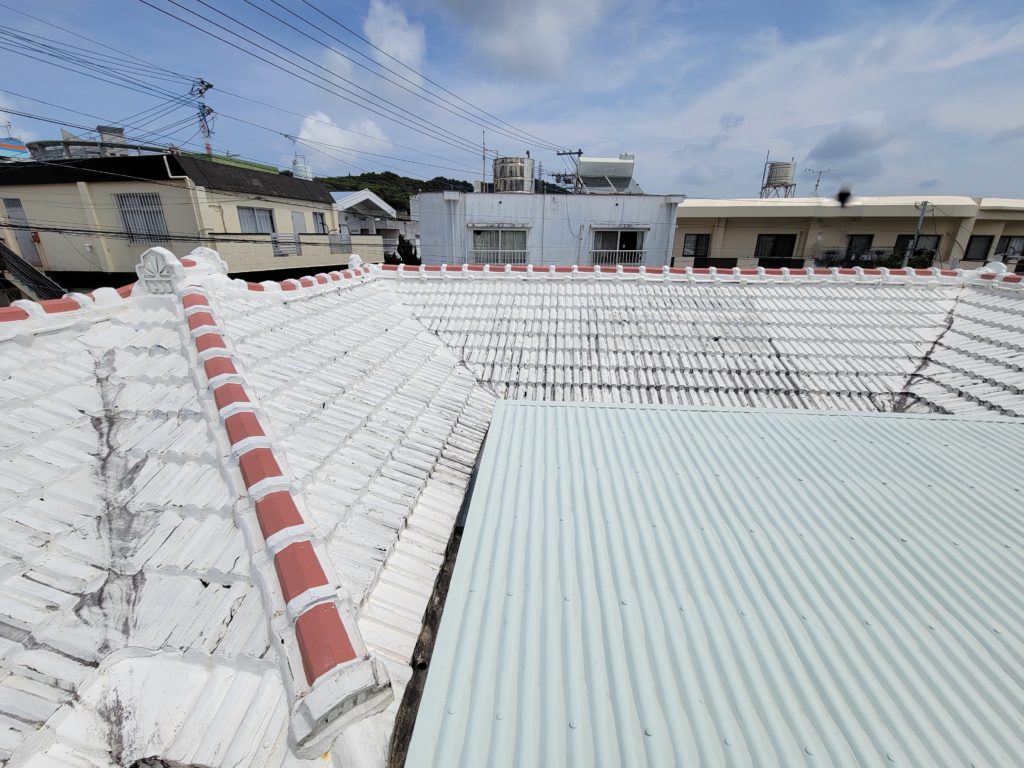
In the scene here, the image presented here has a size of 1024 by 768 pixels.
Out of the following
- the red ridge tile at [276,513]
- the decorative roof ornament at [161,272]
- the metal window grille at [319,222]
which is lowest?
the red ridge tile at [276,513]

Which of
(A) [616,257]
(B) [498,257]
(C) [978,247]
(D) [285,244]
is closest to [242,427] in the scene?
(B) [498,257]

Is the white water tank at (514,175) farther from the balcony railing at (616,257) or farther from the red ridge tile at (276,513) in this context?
the red ridge tile at (276,513)

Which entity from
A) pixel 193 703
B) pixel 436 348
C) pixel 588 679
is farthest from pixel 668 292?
pixel 193 703

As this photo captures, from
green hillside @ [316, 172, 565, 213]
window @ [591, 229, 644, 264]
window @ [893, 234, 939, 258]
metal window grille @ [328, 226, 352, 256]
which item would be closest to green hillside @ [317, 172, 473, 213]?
green hillside @ [316, 172, 565, 213]

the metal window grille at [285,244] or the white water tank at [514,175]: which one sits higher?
the white water tank at [514,175]

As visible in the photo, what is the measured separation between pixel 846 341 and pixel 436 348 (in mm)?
8177

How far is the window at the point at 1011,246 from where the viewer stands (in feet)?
91.6

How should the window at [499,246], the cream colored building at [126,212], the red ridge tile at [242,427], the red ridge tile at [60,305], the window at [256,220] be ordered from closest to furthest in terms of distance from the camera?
1. the red ridge tile at [242,427]
2. the red ridge tile at [60,305]
3. the cream colored building at [126,212]
4. the window at [256,220]
5. the window at [499,246]

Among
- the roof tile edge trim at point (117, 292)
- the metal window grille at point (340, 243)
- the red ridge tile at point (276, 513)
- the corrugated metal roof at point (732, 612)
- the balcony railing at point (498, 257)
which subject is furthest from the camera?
the metal window grille at point (340, 243)

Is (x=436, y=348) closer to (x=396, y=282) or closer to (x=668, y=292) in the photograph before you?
(x=396, y=282)

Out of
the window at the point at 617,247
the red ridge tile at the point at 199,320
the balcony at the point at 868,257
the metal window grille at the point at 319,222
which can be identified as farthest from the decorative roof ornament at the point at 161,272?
the balcony at the point at 868,257

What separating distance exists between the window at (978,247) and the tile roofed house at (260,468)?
91.0 ft

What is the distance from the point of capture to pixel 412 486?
14.2 ft

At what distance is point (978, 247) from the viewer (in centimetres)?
2788
